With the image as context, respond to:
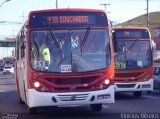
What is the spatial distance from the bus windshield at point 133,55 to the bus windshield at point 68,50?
8179 millimetres

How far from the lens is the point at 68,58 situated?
15.8 meters

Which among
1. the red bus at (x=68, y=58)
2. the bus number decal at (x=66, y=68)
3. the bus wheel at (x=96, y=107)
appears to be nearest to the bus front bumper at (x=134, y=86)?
the bus wheel at (x=96, y=107)

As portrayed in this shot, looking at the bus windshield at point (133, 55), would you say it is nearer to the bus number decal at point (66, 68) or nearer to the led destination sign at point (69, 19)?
the led destination sign at point (69, 19)

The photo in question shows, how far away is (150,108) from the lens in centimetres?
1909

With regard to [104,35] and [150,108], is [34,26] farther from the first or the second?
[150,108]

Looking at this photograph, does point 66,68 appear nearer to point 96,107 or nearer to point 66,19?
point 66,19

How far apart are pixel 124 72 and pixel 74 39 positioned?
339 inches

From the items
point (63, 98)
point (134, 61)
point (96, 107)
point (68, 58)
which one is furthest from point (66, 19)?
point (134, 61)

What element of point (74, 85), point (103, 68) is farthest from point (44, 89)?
point (103, 68)

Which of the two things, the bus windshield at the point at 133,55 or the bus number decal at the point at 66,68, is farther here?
the bus windshield at the point at 133,55

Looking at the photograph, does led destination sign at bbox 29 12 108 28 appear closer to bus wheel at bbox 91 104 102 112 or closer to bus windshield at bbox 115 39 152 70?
bus wheel at bbox 91 104 102 112

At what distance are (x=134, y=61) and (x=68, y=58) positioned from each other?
9036mm

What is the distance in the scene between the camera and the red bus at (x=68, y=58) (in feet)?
50.9

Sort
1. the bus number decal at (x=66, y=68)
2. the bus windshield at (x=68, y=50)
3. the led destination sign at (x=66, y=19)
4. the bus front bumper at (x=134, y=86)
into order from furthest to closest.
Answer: the bus front bumper at (x=134, y=86) → the led destination sign at (x=66, y=19) → the bus windshield at (x=68, y=50) → the bus number decal at (x=66, y=68)
